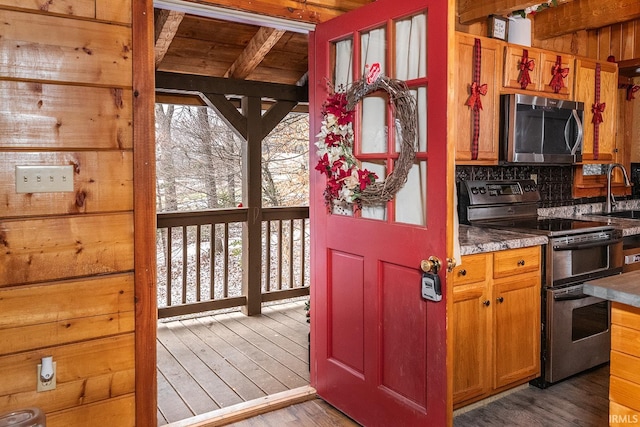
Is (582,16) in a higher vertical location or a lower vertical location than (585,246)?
higher

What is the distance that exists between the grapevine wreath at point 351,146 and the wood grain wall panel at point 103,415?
138 centimetres

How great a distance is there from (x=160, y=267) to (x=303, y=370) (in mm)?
2993

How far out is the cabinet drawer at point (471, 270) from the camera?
2.56 metres

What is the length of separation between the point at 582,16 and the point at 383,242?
262cm

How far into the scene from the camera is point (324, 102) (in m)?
2.69

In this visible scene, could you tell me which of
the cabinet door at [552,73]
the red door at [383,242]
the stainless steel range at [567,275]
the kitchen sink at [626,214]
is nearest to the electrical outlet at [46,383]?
the red door at [383,242]

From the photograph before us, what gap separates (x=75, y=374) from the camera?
209 cm

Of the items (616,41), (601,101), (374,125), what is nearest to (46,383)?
(374,125)

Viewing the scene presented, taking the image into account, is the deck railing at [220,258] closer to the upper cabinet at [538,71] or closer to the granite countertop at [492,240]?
the granite countertop at [492,240]

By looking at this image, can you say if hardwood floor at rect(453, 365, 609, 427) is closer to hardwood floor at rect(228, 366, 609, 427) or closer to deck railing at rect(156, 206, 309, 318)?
hardwood floor at rect(228, 366, 609, 427)

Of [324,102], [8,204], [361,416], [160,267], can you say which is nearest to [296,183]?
[160,267]

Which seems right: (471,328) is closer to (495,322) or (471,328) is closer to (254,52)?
(495,322)

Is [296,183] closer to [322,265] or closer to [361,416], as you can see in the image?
[322,265]

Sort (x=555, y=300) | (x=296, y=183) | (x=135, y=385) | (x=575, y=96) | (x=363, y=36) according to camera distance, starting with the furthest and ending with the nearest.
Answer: (x=296, y=183)
(x=575, y=96)
(x=555, y=300)
(x=363, y=36)
(x=135, y=385)
